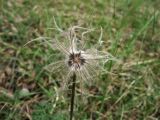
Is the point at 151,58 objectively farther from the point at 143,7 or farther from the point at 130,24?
the point at 143,7

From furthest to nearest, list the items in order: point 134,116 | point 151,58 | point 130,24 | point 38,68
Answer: point 130,24, point 151,58, point 38,68, point 134,116

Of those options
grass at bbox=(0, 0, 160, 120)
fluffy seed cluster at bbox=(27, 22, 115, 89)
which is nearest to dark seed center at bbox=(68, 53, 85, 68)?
fluffy seed cluster at bbox=(27, 22, 115, 89)

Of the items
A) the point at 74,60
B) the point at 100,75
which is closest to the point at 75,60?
the point at 74,60

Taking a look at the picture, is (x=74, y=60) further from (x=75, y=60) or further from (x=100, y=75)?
(x=100, y=75)

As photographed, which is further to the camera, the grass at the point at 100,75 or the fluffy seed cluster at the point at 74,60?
the grass at the point at 100,75

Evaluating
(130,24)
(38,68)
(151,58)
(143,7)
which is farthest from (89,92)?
(143,7)

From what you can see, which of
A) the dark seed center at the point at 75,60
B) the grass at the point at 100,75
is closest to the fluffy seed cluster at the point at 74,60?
the dark seed center at the point at 75,60

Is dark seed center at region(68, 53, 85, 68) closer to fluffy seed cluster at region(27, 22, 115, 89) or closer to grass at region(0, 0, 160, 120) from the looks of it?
fluffy seed cluster at region(27, 22, 115, 89)

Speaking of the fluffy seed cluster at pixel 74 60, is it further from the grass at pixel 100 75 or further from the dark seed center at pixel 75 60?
the grass at pixel 100 75
